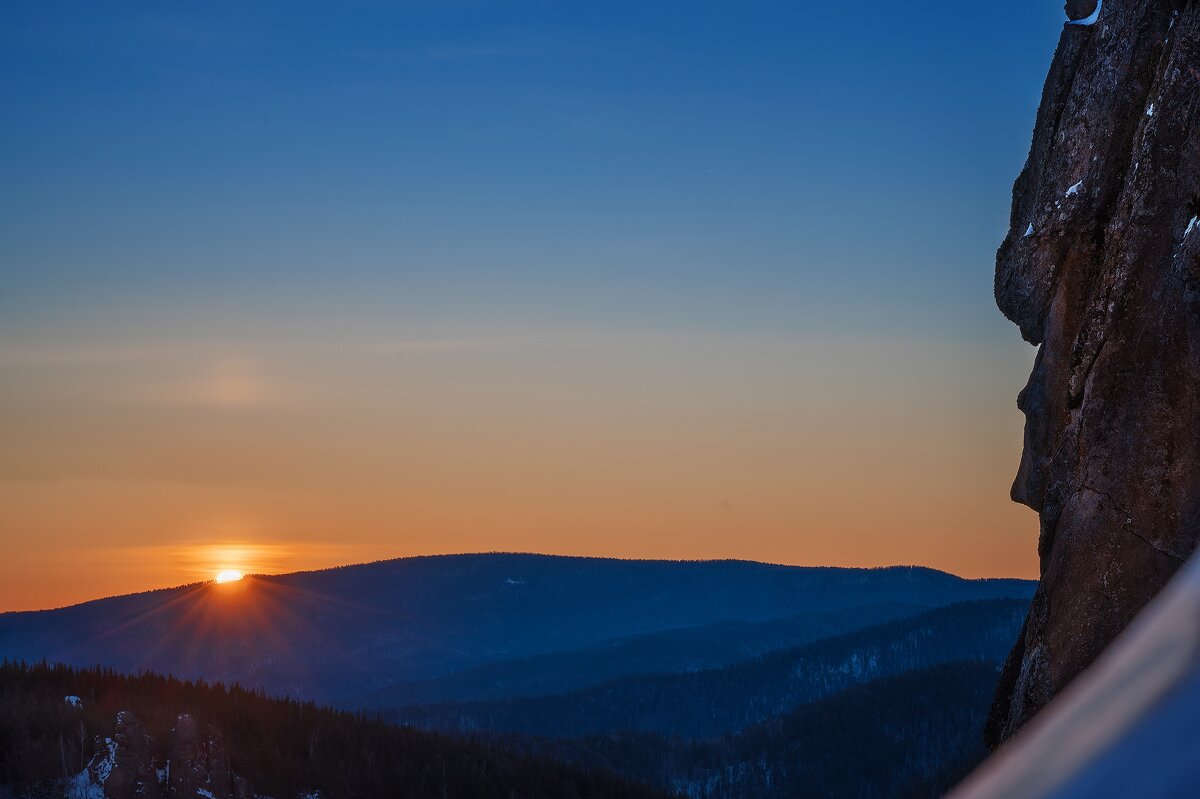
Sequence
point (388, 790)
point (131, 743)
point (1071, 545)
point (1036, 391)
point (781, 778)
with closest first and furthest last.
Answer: point (1071, 545) < point (1036, 391) < point (131, 743) < point (388, 790) < point (781, 778)

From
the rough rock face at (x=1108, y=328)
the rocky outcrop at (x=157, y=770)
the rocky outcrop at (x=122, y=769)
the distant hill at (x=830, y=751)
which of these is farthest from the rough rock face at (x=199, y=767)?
the distant hill at (x=830, y=751)

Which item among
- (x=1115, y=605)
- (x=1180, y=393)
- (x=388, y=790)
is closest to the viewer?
(x=1180, y=393)

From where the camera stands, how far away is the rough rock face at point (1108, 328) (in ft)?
56.8

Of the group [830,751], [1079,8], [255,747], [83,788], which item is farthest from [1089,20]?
[830,751]

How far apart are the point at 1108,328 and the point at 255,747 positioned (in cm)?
9170

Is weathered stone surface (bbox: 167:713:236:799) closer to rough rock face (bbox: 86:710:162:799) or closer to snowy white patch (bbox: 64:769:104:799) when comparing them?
rough rock face (bbox: 86:710:162:799)

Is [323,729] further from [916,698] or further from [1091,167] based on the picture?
[916,698]

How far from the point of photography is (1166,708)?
1812 mm

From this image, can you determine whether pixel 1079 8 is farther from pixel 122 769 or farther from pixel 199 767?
pixel 199 767

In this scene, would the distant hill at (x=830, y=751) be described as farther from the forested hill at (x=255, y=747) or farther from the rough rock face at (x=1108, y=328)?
the rough rock face at (x=1108, y=328)

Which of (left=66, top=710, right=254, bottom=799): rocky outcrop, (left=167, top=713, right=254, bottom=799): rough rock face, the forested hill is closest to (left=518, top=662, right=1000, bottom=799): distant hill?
the forested hill

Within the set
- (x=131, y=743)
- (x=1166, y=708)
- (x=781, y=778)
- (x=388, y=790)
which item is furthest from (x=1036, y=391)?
(x=781, y=778)

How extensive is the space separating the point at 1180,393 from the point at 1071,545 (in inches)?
138

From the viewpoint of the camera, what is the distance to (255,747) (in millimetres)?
99562
